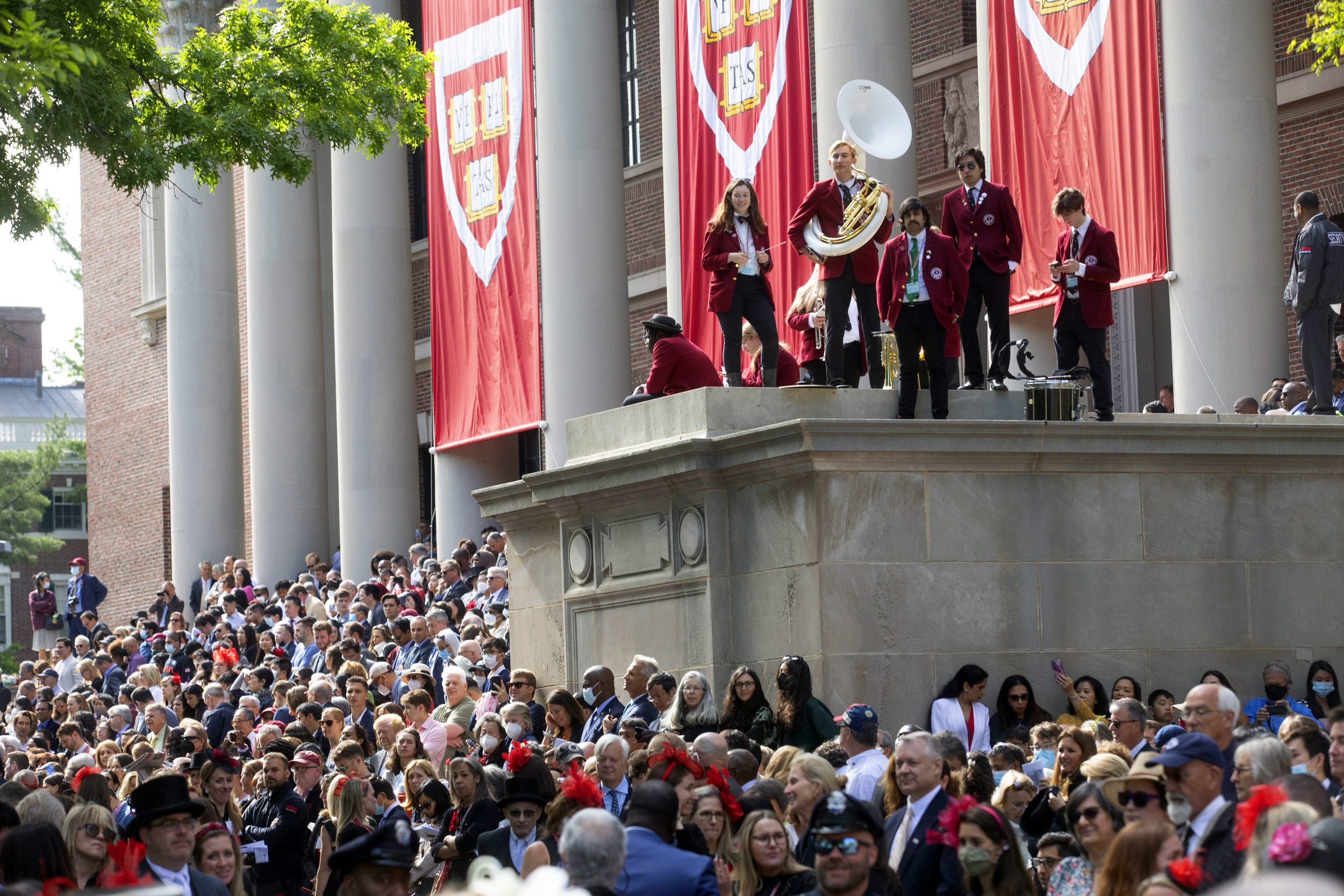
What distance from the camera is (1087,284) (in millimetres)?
14438

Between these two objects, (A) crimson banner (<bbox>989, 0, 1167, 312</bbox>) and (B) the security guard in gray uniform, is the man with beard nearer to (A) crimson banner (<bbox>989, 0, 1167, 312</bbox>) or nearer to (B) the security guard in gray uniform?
(B) the security guard in gray uniform

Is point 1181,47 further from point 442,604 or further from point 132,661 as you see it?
point 132,661

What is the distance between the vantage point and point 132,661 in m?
26.5

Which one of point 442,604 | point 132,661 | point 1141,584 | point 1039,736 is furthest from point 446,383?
point 1039,736

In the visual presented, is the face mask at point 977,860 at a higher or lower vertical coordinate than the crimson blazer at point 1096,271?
lower

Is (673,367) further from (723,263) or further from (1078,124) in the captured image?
(1078,124)

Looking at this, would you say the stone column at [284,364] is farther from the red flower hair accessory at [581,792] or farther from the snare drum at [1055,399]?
the red flower hair accessory at [581,792]

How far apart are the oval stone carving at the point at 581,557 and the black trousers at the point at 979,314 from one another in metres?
3.23

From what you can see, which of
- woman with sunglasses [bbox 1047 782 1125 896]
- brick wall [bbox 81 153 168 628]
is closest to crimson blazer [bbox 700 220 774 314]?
woman with sunglasses [bbox 1047 782 1125 896]

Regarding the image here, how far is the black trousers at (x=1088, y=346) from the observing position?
14.4 meters

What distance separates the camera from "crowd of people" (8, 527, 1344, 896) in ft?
22.4

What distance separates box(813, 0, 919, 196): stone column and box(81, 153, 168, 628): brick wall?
23669 mm

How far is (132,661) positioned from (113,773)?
11.3 meters

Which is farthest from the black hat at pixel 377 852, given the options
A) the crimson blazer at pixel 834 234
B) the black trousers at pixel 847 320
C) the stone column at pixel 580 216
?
the stone column at pixel 580 216
